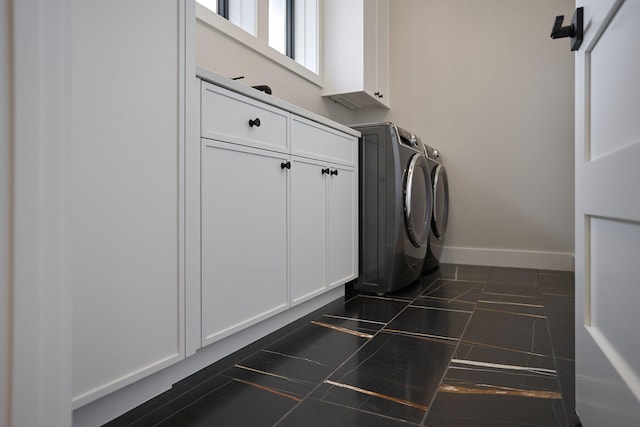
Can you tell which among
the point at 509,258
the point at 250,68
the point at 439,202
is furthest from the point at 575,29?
the point at 509,258

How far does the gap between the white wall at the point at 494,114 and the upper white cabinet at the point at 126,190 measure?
2.72 metres

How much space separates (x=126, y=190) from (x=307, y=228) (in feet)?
3.08

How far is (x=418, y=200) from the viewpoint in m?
2.46

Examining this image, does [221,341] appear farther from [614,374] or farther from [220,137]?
[614,374]

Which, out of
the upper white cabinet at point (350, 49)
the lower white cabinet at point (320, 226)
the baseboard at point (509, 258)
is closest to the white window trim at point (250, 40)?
the upper white cabinet at point (350, 49)

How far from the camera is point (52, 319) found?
1.97ft

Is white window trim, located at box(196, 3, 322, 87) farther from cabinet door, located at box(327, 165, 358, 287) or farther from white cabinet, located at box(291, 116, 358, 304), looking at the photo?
cabinet door, located at box(327, 165, 358, 287)

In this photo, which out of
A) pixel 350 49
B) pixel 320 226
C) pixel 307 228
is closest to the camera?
pixel 307 228

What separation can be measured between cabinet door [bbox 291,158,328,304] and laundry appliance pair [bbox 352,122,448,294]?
0.47 metres

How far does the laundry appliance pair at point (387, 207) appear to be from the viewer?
2.27m

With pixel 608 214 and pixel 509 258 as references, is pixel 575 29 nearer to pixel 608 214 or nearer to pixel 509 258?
pixel 608 214

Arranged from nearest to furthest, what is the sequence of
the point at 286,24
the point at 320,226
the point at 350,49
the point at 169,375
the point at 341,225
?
1. the point at 169,375
2. the point at 320,226
3. the point at 341,225
4. the point at 286,24
5. the point at 350,49

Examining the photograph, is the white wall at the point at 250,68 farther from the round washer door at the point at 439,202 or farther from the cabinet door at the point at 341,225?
the round washer door at the point at 439,202

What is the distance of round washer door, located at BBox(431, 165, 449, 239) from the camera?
9.34 feet
